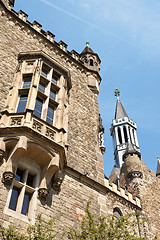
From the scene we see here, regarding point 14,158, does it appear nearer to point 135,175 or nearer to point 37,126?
point 37,126

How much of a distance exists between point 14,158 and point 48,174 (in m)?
1.25

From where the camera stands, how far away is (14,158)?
936 centimetres

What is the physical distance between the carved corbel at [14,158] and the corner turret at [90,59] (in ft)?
32.2

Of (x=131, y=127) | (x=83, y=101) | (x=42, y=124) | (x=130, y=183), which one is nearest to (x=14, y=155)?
(x=42, y=124)

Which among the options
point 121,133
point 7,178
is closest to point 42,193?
point 7,178

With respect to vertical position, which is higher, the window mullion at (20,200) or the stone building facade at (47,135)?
the stone building facade at (47,135)

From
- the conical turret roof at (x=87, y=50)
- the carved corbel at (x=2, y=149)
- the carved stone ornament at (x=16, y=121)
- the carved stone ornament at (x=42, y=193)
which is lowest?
the carved stone ornament at (x=42, y=193)

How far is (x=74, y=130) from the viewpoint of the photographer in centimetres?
1332

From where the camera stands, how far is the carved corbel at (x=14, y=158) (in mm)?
8977

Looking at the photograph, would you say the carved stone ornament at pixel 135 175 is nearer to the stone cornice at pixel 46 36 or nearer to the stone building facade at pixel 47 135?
the stone building facade at pixel 47 135

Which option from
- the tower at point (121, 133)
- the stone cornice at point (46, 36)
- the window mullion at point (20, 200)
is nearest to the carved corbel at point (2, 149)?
the window mullion at point (20, 200)

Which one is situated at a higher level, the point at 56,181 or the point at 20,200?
the point at 56,181

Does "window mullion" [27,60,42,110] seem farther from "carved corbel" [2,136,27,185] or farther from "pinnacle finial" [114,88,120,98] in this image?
"pinnacle finial" [114,88,120,98]

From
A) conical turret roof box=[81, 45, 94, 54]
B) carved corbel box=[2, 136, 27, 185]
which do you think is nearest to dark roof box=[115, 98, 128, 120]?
conical turret roof box=[81, 45, 94, 54]
